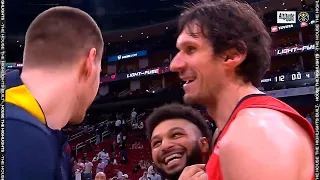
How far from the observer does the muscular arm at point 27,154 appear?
1092mm

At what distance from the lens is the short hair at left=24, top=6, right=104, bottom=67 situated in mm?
1407

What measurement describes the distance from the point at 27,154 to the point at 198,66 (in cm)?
54

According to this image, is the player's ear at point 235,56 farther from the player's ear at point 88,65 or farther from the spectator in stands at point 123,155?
the spectator in stands at point 123,155

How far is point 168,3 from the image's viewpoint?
19172 millimetres

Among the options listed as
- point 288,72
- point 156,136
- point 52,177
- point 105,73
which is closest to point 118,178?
point 288,72

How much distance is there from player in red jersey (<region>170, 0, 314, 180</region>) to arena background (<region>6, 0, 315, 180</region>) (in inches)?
485

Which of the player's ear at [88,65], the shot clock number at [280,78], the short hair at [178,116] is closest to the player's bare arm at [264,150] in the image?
the player's ear at [88,65]

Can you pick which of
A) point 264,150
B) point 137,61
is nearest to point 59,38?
point 264,150

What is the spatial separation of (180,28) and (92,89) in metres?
0.38

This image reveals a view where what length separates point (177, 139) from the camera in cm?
182

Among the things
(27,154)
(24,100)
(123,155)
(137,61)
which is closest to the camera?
(27,154)

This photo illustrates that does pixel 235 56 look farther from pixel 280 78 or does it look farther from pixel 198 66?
pixel 280 78

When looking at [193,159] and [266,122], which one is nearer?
[266,122]

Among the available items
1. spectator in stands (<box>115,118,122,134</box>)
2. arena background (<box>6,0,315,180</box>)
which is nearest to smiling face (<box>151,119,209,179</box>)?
arena background (<box>6,0,315,180</box>)
